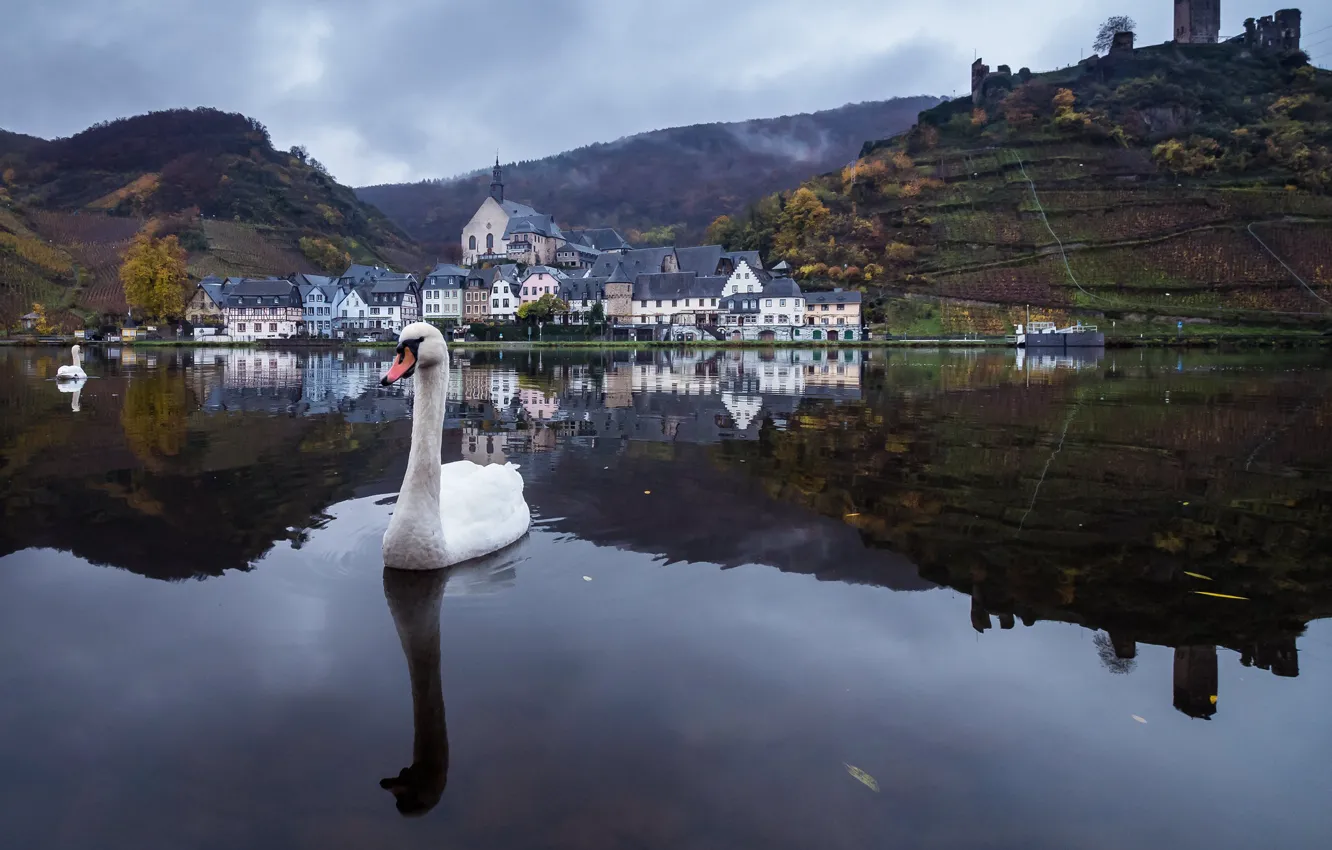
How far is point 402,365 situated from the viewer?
257 inches

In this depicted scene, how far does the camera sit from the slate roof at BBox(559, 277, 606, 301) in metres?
98.7

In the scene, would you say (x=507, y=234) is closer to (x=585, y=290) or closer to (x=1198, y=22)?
(x=585, y=290)

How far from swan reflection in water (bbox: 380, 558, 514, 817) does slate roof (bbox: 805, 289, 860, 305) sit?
3370 inches

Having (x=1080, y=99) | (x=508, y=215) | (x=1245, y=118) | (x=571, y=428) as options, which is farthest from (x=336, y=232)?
(x=571, y=428)

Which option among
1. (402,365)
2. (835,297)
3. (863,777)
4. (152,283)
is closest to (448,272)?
(152,283)

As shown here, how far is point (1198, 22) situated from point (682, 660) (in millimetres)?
189531

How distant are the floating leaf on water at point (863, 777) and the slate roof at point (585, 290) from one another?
96403mm

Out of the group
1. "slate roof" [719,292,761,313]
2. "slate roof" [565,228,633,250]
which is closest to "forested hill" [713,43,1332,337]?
"slate roof" [719,292,761,313]

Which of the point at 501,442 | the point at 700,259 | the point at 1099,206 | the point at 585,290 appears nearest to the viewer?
the point at 501,442

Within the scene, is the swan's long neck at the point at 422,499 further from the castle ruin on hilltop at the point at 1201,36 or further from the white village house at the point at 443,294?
the castle ruin on hilltop at the point at 1201,36

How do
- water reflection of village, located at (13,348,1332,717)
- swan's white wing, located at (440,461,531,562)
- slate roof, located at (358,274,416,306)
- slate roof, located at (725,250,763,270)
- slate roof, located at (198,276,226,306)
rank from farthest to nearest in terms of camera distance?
slate roof, located at (198,276,226,306)
slate roof, located at (358,274,416,306)
slate roof, located at (725,250,763,270)
swan's white wing, located at (440,461,531,562)
water reflection of village, located at (13,348,1332,717)

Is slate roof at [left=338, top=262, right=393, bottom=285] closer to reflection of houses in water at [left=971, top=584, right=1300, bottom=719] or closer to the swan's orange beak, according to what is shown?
the swan's orange beak

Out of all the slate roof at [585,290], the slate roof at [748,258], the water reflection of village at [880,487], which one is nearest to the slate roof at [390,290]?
the slate roof at [585,290]

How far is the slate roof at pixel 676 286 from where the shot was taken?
96375mm
